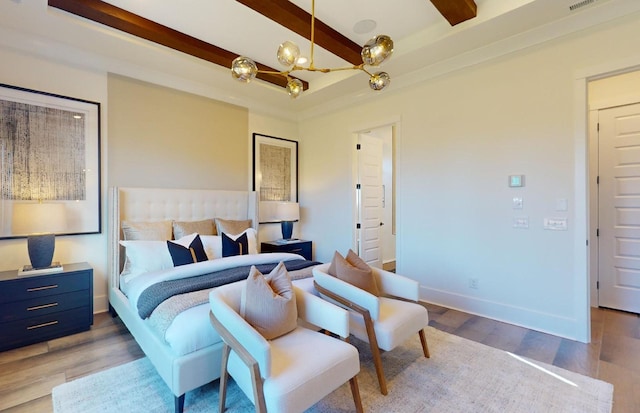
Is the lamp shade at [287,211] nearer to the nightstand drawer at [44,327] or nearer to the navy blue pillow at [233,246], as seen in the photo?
the navy blue pillow at [233,246]

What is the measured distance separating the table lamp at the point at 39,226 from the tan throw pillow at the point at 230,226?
157cm

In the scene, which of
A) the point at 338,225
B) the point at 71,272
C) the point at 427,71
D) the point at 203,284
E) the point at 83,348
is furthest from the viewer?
the point at 338,225

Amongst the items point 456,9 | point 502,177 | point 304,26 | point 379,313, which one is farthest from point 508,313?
point 304,26

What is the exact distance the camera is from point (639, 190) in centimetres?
339

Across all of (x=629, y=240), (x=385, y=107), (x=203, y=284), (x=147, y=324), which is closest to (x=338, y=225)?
(x=385, y=107)

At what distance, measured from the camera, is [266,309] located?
1792 millimetres

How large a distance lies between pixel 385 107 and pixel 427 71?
2.36 feet

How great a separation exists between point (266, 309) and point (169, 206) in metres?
2.61

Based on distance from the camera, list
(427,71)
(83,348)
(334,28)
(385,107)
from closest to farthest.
Answer: (83,348) < (334,28) < (427,71) < (385,107)

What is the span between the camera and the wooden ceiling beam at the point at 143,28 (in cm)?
258

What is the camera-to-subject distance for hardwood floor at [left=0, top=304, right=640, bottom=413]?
78.7 inches

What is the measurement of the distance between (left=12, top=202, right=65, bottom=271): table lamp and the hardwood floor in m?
0.78

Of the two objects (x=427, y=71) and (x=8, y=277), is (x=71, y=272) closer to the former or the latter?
(x=8, y=277)

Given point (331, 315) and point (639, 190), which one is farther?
point (639, 190)
